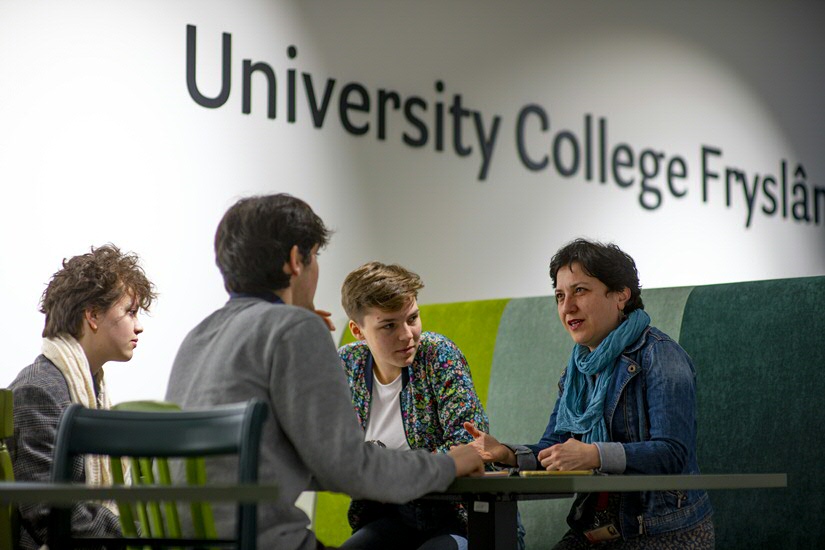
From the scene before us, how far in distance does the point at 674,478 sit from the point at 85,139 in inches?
118

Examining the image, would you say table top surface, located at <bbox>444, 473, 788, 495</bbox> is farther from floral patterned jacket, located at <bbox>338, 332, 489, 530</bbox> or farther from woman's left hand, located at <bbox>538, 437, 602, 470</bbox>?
floral patterned jacket, located at <bbox>338, 332, 489, 530</bbox>

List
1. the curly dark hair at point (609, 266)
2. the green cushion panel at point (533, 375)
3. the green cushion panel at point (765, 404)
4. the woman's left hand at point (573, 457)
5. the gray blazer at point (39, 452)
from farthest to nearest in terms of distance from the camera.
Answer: the green cushion panel at point (533, 375)
the green cushion panel at point (765, 404)
the curly dark hair at point (609, 266)
the gray blazer at point (39, 452)
the woman's left hand at point (573, 457)

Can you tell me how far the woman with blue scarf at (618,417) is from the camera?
8.25 feet

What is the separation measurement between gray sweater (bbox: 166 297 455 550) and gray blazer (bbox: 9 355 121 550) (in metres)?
0.80

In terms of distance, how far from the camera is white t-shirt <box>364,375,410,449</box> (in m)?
3.19

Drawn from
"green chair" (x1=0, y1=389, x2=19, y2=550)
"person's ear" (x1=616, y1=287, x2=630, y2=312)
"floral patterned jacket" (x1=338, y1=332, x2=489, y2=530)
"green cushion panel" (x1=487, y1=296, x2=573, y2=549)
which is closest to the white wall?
"green cushion panel" (x1=487, y1=296, x2=573, y2=549)

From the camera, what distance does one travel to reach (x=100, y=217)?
4320mm

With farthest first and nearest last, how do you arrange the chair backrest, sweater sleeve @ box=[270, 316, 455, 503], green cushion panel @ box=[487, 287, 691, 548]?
green cushion panel @ box=[487, 287, 691, 548] < sweater sleeve @ box=[270, 316, 455, 503] < the chair backrest

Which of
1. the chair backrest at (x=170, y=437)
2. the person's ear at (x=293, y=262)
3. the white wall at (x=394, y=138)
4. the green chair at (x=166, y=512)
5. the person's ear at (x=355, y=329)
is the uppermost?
the white wall at (x=394, y=138)

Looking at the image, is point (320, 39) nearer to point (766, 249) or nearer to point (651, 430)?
point (651, 430)

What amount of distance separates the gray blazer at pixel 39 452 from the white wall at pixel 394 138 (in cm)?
132

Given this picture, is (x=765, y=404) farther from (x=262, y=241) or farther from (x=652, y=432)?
(x=262, y=241)

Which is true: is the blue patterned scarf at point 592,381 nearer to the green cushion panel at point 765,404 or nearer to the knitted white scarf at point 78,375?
the green cushion panel at point 765,404

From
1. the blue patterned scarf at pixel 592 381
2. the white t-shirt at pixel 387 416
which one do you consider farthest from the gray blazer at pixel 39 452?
the blue patterned scarf at pixel 592 381
